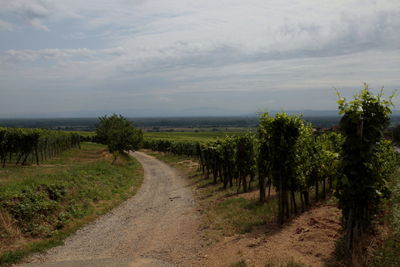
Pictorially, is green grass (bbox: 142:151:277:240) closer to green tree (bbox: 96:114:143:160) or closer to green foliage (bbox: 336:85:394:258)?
green foliage (bbox: 336:85:394:258)

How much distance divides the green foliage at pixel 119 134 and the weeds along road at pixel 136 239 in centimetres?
2984

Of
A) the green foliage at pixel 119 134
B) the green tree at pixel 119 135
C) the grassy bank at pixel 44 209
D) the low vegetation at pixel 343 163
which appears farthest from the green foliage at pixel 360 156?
the green foliage at pixel 119 134

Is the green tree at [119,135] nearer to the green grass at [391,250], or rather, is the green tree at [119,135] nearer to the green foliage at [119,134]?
the green foliage at [119,134]

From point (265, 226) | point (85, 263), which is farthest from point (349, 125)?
point (85, 263)

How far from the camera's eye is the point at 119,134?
48.7 m

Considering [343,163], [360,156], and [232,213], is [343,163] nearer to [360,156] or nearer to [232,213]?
[360,156]

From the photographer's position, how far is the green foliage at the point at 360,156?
8.34 metres

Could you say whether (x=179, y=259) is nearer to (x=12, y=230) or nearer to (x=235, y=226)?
(x=235, y=226)

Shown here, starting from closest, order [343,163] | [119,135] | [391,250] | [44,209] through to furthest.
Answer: [391,250], [343,163], [44,209], [119,135]

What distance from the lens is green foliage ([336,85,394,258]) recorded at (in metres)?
8.34

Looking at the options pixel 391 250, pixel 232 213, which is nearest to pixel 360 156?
pixel 391 250

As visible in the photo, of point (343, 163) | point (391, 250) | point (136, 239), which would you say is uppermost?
point (343, 163)

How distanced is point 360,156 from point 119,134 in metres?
43.6

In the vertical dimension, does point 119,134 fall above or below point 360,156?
below
